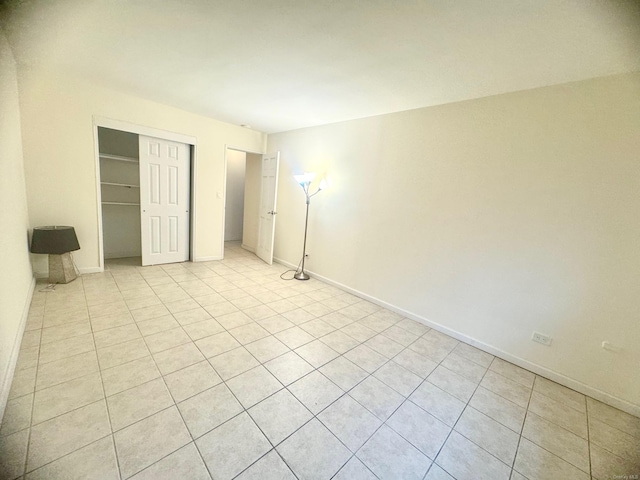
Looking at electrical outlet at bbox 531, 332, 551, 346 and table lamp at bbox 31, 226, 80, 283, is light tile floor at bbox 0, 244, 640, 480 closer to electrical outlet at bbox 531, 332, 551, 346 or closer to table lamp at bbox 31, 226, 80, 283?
electrical outlet at bbox 531, 332, 551, 346

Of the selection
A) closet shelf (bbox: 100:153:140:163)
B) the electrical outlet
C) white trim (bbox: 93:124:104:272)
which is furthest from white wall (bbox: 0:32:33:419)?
the electrical outlet

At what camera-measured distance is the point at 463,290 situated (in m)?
2.69

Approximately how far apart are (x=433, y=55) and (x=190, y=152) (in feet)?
13.0

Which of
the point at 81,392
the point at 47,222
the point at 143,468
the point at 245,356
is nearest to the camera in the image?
the point at 143,468

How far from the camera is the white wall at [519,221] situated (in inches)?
75.2

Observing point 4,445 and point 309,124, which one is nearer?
point 4,445

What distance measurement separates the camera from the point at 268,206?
15.8ft

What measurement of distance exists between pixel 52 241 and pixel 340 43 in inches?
149

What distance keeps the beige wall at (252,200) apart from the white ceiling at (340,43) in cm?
256

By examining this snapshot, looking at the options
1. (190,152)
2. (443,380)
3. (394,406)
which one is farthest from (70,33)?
(443,380)

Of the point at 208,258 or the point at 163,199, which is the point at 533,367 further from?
the point at 163,199

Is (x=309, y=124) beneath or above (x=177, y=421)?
above

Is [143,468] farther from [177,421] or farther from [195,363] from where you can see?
[195,363]

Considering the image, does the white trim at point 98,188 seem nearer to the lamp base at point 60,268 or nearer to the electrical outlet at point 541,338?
the lamp base at point 60,268
